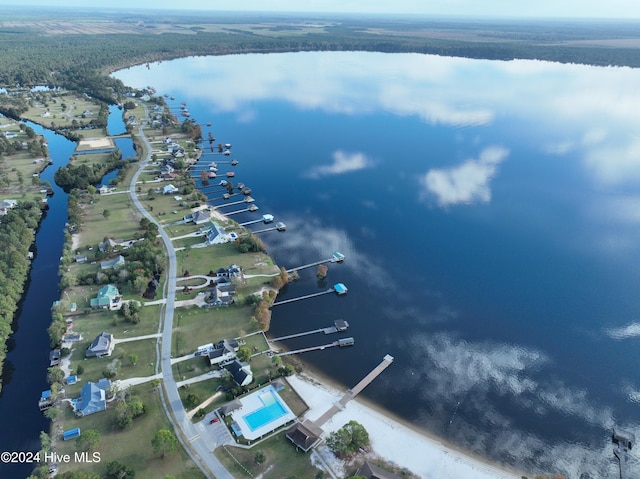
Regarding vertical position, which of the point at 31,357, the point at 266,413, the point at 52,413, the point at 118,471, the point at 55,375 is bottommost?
the point at 31,357

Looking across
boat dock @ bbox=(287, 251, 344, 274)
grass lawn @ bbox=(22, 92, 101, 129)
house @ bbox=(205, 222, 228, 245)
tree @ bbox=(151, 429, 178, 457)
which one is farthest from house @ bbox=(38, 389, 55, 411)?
grass lawn @ bbox=(22, 92, 101, 129)

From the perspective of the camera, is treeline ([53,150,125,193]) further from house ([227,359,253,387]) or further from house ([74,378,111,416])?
house ([227,359,253,387])

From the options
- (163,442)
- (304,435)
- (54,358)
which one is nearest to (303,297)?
(304,435)

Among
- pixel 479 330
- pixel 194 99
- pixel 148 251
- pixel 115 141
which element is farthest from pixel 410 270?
pixel 194 99

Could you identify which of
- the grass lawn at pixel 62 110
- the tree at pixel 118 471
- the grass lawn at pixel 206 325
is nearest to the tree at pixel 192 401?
the grass lawn at pixel 206 325

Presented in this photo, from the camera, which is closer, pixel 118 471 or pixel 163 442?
pixel 118 471

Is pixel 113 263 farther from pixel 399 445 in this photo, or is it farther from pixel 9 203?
pixel 399 445

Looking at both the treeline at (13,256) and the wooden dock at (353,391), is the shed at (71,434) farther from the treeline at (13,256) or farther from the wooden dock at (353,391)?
the wooden dock at (353,391)
